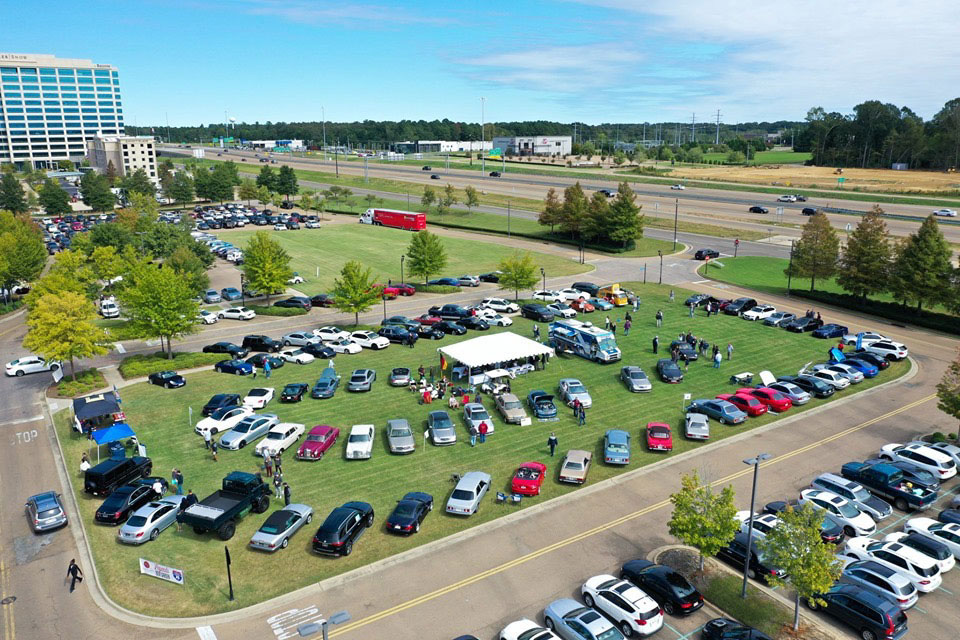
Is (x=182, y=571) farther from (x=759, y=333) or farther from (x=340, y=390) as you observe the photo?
(x=759, y=333)

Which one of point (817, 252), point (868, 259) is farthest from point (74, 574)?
point (817, 252)

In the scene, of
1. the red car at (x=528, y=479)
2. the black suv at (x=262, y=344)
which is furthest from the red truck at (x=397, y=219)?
the red car at (x=528, y=479)

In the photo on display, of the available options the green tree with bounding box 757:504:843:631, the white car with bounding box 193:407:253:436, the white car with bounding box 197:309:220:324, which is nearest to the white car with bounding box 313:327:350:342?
the white car with bounding box 197:309:220:324

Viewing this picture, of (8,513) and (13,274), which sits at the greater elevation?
(13,274)

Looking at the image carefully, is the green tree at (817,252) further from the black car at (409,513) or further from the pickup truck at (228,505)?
the pickup truck at (228,505)

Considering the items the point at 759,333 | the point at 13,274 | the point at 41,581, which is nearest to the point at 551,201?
the point at 759,333

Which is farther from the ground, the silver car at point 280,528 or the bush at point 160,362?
the bush at point 160,362
